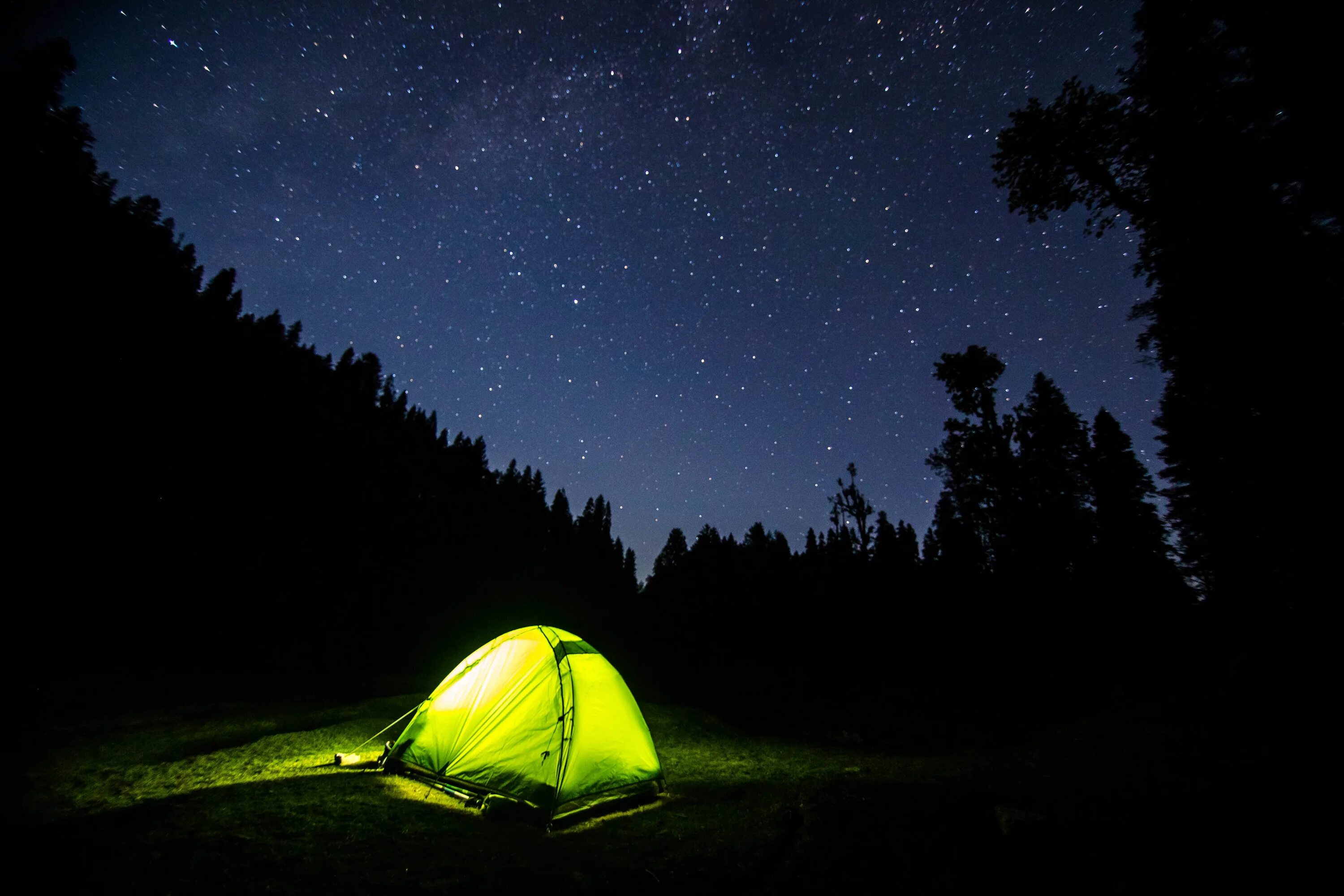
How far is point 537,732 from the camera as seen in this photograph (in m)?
7.30

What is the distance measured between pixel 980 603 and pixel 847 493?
13.2 metres

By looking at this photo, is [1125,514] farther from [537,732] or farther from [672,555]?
[672,555]

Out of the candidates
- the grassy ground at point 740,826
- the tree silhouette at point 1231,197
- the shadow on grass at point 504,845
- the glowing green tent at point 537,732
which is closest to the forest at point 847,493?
the tree silhouette at point 1231,197

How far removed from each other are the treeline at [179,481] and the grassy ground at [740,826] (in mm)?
24297

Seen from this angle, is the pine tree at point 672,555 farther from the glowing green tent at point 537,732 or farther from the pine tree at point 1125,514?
the glowing green tent at point 537,732

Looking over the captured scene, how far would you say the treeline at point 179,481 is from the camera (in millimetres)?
24844

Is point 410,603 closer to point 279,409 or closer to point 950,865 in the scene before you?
point 279,409

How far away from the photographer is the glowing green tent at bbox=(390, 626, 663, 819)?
693 centimetres

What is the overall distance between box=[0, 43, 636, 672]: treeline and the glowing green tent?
85.3ft

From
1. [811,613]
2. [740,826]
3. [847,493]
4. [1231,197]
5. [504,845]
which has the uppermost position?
[847,493]

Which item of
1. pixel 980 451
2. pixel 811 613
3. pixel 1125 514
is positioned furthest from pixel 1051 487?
pixel 811 613

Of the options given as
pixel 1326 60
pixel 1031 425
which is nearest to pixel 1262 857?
pixel 1326 60

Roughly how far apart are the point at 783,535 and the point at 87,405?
68.6 m

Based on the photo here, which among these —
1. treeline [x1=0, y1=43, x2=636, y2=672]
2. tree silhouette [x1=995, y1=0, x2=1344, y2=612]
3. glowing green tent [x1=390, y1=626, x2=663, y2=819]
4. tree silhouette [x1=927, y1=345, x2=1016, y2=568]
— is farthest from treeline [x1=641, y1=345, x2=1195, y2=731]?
treeline [x1=0, y1=43, x2=636, y2=672]
